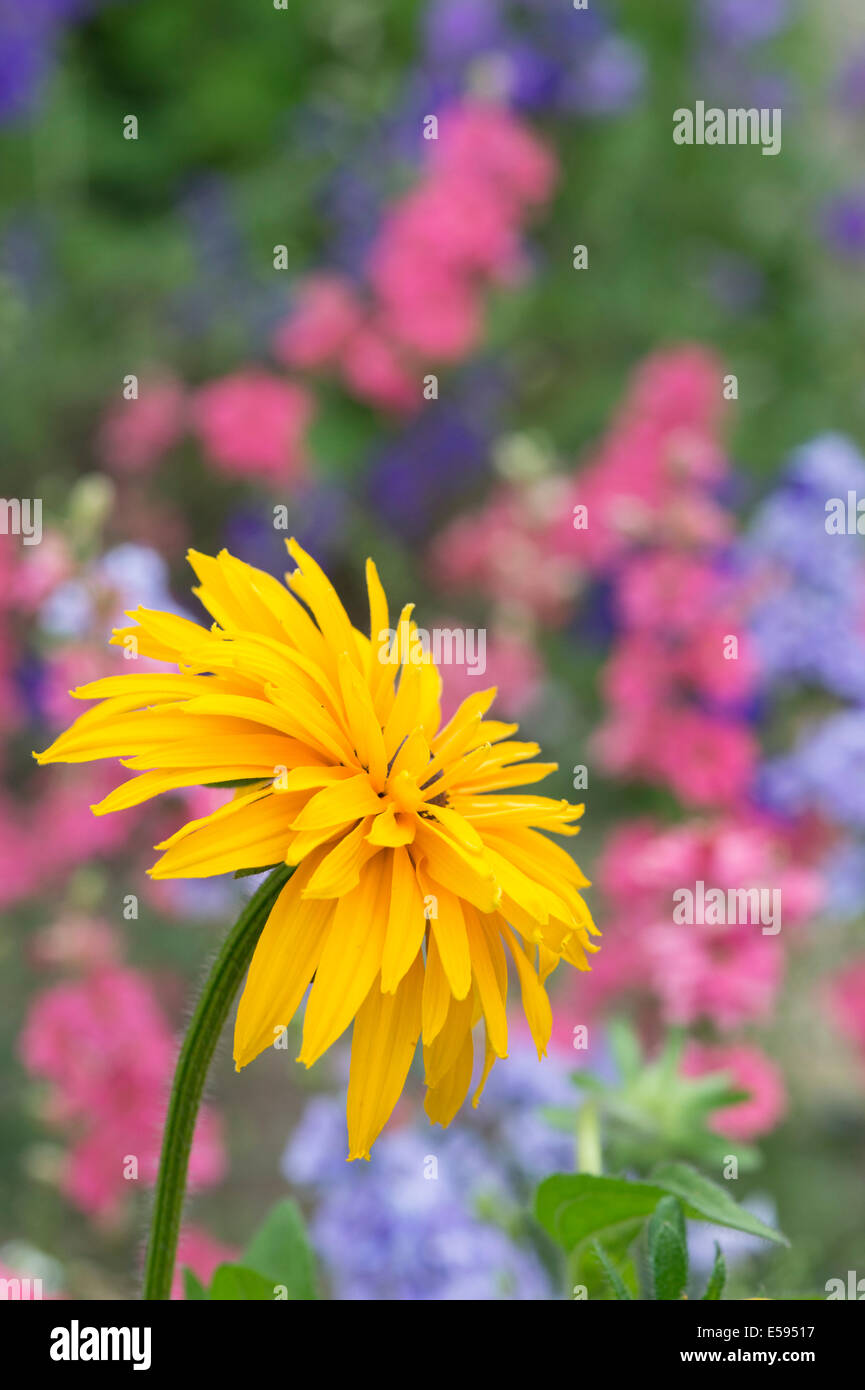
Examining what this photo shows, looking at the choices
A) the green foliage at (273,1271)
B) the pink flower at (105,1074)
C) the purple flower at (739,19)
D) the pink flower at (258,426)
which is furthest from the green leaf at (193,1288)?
the purple flower at (739,19)

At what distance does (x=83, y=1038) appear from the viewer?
142cm

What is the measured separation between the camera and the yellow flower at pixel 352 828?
1.58ft

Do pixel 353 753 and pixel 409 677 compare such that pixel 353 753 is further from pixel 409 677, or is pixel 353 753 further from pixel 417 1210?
pixel 417 1210

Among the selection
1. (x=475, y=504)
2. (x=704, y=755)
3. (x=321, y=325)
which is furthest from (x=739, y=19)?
(x=704, y=755)

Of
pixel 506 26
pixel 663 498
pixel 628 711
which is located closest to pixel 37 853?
pixel 628 711

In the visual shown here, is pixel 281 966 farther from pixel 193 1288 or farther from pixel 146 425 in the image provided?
pixel 146 425

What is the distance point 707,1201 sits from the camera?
0.60 m

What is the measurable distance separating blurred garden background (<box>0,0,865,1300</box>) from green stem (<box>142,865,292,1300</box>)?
0.28 m

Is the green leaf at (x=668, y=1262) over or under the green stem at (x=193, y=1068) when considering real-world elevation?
under

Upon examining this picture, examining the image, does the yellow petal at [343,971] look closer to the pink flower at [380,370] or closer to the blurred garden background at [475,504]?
the blurred garden background at [475,504]

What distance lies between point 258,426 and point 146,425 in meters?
0.31

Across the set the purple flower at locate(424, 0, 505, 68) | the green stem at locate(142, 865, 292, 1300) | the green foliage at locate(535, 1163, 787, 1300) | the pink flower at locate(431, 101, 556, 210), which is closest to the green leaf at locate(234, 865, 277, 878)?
the green stem at locate(142, 865, 292, 1300)

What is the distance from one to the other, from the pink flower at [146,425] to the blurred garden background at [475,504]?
0.05 ft
